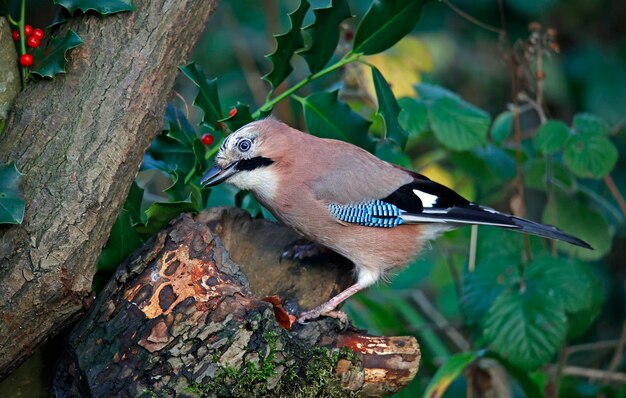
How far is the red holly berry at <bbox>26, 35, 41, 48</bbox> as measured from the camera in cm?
301

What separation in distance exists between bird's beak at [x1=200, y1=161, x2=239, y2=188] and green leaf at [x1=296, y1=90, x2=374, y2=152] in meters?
0.47

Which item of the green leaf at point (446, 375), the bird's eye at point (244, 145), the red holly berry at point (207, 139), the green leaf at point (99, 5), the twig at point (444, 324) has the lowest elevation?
the twig at point (444, 324)

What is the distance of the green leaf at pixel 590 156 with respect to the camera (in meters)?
3.95

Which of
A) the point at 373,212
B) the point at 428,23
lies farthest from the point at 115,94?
the point at 428,23

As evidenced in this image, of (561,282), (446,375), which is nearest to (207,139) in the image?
(446,375)

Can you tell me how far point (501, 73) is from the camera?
7.02 metres

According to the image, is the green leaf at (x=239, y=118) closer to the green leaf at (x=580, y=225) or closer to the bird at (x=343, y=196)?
the bird at (x=343, y=196)

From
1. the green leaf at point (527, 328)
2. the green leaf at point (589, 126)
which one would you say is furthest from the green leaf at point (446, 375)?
the green leaf at point (589, 126)

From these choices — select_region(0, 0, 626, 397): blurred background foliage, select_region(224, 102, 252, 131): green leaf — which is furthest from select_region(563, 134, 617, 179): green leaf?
select_region(224, 102, 252, 131): green leaf

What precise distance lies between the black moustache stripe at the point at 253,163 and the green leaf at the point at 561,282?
147 centimetres

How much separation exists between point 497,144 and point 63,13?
234cm

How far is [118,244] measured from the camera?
→ 3084mm

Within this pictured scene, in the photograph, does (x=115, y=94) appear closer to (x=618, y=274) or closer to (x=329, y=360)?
(x=329, y=360)

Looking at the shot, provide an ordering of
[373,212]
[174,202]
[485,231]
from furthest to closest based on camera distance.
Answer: [485,231] → [373,212] → [174,202]
